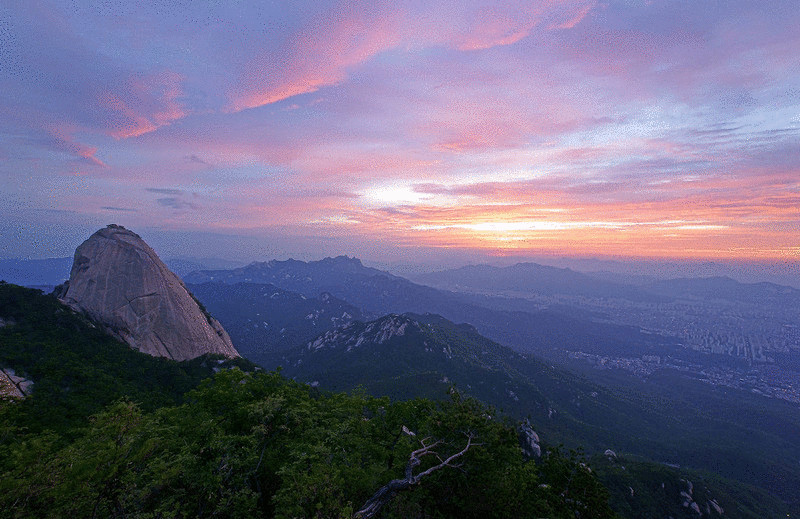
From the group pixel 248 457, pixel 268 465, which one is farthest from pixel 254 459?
→ pixel 268 465

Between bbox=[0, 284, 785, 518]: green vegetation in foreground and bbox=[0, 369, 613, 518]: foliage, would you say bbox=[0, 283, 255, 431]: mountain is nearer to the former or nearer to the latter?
bbox=[0, 284, 785, 518]: green vegetation in foreground

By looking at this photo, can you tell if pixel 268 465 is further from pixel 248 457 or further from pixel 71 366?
pixel 71 366

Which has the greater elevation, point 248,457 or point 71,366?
point 248,457

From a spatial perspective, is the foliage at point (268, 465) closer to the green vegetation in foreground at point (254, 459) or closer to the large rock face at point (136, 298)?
the green vegetation in foreground at point (254, 459)

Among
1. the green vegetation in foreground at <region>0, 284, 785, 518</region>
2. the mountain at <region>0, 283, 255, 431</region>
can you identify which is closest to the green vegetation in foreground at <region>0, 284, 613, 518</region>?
the green vegetation in foreground at <region>0, 284, 785, 518</region>

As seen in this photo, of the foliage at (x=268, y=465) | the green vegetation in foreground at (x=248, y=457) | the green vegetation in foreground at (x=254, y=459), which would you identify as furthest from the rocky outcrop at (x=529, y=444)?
the foliage at (x=268, y=465)

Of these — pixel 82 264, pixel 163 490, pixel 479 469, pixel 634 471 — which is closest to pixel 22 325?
pixel 82 264

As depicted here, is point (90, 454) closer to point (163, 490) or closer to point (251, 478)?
point (163, 490)

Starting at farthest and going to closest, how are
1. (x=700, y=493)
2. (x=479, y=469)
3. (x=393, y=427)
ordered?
1. (x=700, y=493)
2. (x=393, y=427)
3. (x=479, y=469)
